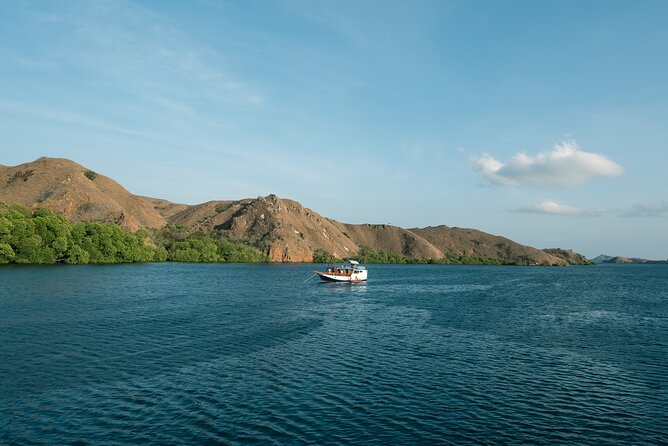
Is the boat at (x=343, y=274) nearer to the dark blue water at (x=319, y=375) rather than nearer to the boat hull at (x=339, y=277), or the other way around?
the boat hull at (x=339, y=277)

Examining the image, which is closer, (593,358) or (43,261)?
(593,358)

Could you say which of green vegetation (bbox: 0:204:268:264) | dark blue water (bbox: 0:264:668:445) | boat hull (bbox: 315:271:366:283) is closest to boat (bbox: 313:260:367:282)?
boat hull (bbox: 315:271:366:283)

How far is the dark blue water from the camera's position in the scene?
79.9ft

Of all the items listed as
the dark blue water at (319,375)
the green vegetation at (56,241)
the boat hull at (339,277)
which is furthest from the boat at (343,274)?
the green vegetation at (56,241)

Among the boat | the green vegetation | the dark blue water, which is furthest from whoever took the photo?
the green vegetation

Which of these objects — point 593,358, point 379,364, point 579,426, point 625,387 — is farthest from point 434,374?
point 593,358

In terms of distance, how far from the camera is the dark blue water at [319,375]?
24.4 metres

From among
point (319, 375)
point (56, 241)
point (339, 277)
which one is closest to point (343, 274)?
point (339, 277)

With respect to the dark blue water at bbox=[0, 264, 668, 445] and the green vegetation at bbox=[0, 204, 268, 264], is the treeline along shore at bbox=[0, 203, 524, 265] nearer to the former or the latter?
the green vegetation at bbox=[0, 204, 268, 264]

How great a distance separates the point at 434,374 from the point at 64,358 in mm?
30514

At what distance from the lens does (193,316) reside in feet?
192

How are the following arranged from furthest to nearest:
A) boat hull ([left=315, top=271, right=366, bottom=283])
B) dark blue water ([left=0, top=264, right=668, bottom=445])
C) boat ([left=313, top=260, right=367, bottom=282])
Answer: boat ([left=313, top=260, right=367, bottom=282]) → boat hull ([left=315, top=271, right=366, bottom=283]) → dark blue water ([left=0, top=264, right=668, bottom=445])

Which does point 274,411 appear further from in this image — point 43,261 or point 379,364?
point 43,261

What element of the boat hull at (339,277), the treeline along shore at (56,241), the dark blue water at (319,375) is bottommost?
the dark blue water at (319,375)
